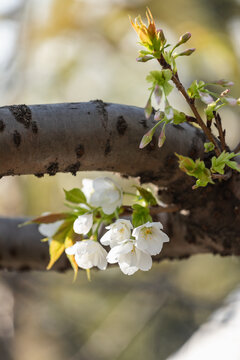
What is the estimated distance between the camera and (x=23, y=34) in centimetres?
319

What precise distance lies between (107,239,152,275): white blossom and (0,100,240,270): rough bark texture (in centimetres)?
16

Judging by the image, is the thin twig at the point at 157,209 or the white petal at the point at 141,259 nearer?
the white petal at the point at 141,259

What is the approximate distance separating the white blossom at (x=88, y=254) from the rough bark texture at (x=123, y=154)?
12 cm

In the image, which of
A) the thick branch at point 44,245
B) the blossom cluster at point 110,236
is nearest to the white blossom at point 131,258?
the blossom cluster at point 110,236

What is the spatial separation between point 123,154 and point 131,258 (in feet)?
0.57

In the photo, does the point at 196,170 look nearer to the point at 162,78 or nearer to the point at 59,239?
the point at 162,78

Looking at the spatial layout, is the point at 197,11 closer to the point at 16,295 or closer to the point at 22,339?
the point at 16,295

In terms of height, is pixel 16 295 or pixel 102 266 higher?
pixel 102 266

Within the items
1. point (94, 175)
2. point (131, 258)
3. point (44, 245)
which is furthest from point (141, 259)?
point (94, 175)

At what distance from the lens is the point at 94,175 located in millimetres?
2984

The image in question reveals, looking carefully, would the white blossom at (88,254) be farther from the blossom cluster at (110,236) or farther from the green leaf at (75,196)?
the green leaf at (75,196)

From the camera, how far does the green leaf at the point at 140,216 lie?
2.17ft

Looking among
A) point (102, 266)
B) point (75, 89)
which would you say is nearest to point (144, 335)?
point (75, 89)

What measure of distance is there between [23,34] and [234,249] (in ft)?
8.89
